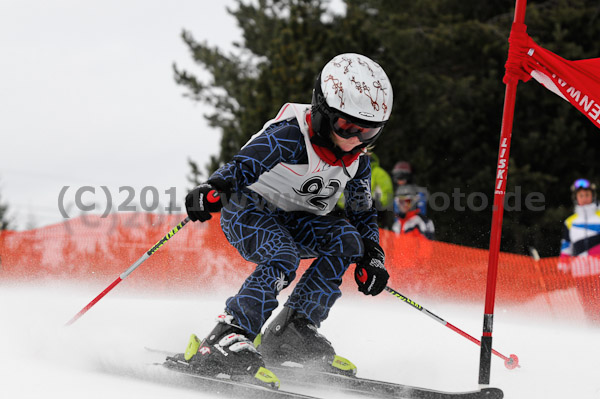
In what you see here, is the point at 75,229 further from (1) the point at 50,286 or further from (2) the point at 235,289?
(2) the point at 235,289

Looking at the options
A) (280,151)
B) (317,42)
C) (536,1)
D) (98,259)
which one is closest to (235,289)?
(98,259)

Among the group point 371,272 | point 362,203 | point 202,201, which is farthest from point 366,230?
point 202,201

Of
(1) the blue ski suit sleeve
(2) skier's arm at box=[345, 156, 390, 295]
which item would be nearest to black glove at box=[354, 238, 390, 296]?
(2) skier's arm at box=[345, 156, 390, 295]

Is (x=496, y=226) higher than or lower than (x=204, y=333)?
higher

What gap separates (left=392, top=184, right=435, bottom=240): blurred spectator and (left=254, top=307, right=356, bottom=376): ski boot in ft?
12.1

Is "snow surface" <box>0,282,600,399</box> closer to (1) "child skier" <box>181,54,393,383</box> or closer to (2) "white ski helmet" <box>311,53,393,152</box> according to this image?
(1) "child skier" <box>181,54,393,383</box>

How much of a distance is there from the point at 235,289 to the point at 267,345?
87.5 inches

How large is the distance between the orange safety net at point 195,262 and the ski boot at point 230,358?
2646 millimetres

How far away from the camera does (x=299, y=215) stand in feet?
12.0

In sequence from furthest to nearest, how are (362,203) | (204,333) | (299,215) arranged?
(204,333) < (362,203) < (299,215)

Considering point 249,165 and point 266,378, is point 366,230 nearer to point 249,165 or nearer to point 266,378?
point 249,165

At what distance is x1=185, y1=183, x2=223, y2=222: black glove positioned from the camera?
10.0 ft

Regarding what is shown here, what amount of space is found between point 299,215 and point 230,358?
2.99ft

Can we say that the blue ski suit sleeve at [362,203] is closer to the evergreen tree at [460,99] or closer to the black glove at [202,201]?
the black glove at [202,201]
